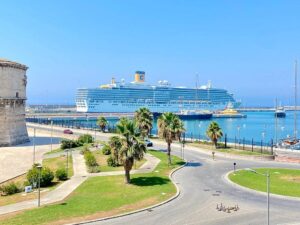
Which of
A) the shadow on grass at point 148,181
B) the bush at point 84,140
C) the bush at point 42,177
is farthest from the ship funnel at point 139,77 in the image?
the bush at point 42,177

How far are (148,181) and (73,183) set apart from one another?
261 inches

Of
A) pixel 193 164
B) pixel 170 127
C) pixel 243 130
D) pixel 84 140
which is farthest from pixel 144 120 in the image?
pixel 243 130

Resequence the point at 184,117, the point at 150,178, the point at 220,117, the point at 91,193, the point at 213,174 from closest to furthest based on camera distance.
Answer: the point at 91,193, the point at 150,178, the point at 213,174, the point at 184,117, the point at 220,117

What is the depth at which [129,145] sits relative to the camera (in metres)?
31.0

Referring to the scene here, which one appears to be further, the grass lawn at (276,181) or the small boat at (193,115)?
the small boat at (193,115)

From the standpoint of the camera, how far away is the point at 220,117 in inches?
Answer: 6836

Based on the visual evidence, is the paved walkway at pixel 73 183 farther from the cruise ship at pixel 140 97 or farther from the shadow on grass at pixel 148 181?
the cruise ship at pixel 140 97

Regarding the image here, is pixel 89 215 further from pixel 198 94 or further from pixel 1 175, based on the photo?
pixel 198 94

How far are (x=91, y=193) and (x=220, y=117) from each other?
Result: 149847 mm

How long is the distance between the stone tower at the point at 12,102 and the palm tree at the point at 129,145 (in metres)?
35.9

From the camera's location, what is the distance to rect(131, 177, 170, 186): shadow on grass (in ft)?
104

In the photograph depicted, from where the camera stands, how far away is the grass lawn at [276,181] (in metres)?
29.8

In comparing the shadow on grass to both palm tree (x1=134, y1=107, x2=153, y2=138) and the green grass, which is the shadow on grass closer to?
the green grass

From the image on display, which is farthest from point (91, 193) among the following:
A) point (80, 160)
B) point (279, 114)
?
point (279, 114)
